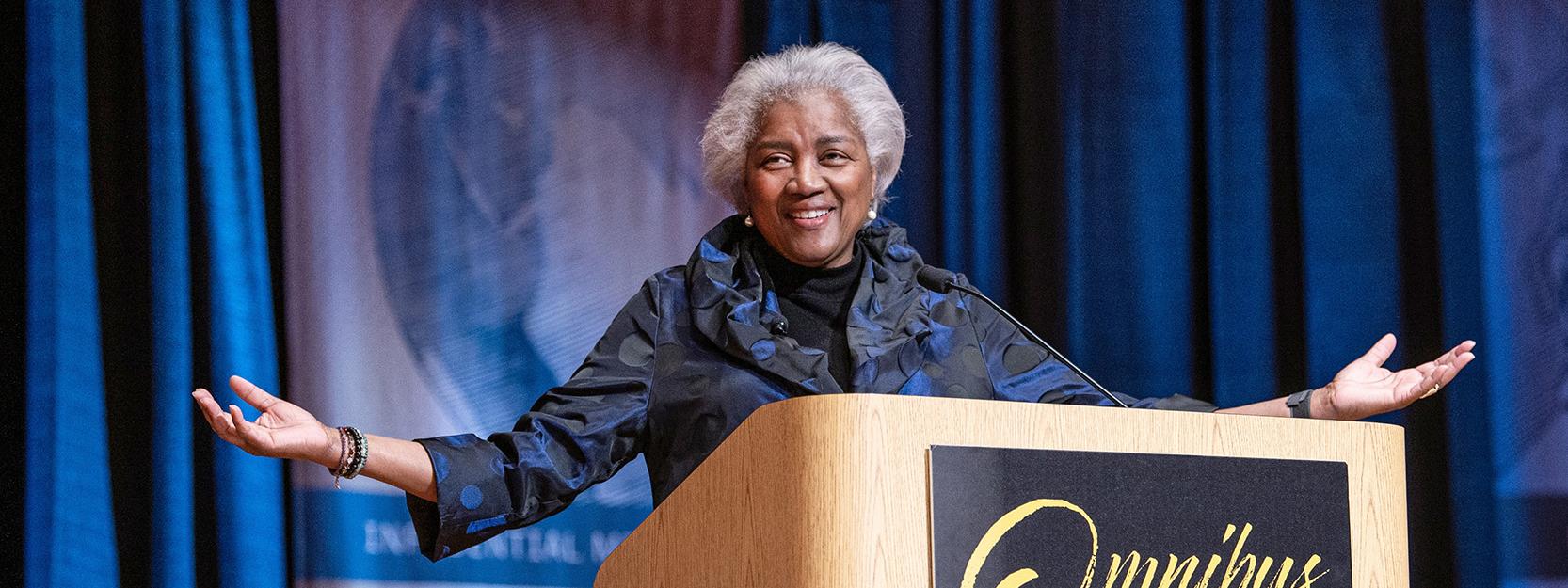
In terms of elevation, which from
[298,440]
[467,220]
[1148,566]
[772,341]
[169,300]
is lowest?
[1148,566]

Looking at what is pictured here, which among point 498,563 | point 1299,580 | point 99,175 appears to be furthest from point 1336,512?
point 99,175

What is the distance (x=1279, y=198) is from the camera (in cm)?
307

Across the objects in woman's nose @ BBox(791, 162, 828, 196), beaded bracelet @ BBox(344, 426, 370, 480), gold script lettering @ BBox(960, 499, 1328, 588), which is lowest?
gold script lettering @ BBox(960, 499, 1328, 588)

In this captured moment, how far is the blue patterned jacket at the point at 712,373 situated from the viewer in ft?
5.91

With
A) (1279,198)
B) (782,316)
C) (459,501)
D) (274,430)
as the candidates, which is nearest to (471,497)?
(459,501)

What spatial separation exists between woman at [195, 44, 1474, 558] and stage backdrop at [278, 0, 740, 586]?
1.09m

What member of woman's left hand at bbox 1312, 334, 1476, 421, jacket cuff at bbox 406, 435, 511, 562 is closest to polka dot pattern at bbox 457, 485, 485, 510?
jacket cuff at bbox 406, 435, 511, 562

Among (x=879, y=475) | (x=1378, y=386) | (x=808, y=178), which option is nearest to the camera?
(x=879, y=475)

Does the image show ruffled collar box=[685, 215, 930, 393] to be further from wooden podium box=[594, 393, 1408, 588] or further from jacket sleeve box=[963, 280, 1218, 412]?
wooden podium box=[594, 393, 1408, 588]

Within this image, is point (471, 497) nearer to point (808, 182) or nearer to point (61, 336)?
point (808, 182)

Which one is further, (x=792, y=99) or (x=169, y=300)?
(x=169, y=300)

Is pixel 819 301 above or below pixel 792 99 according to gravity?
below

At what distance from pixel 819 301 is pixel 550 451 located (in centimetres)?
44

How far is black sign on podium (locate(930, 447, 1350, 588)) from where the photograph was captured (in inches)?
45.7
